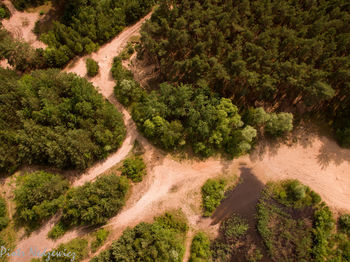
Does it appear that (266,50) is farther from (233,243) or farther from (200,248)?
(200,248)

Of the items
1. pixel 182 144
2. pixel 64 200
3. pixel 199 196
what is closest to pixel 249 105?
pixel 182 144

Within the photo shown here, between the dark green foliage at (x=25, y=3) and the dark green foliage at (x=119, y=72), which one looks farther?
the dark green foliage at (x=25, y=3)

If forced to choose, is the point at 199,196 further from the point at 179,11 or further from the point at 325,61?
the point at 179,11

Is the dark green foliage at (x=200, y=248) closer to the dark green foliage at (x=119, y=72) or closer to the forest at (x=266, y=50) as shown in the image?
the forest at (x=266, y=50)

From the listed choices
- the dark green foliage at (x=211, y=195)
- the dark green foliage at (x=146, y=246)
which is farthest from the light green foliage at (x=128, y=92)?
the dark green foliage at (x=146, y=246)

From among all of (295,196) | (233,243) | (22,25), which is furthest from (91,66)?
(295,196)

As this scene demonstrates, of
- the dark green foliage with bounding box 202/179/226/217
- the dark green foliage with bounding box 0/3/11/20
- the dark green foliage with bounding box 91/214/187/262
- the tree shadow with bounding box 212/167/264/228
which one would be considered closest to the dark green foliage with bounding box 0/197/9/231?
the dark green foliage with bounding box 91/214/187/262
